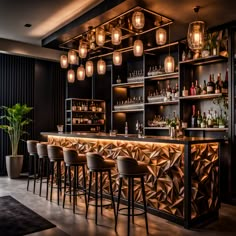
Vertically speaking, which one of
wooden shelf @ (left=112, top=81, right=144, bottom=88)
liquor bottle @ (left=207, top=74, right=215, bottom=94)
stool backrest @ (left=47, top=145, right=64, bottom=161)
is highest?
wooden shelf @ (left=112, top=81, right=144, bottom=88)

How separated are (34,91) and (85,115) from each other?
1616 millimetres

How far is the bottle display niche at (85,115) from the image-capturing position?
7699 millimetres

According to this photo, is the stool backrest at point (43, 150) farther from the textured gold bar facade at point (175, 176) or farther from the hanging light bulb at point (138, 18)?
the hanging light bulb at point (138, 18)

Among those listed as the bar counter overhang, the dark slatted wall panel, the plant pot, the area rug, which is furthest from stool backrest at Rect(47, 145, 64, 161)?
the dark slatted wall panel

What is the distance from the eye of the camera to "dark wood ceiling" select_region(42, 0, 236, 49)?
396 cm

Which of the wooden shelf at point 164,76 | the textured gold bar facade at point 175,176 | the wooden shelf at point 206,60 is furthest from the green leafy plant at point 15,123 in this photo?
the wooden shelf at point 206,60

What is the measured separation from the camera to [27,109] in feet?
22.5

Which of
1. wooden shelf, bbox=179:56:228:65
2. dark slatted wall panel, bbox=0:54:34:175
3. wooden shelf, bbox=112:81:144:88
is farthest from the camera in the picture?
dark slatted wall panel, bbox=0:54:34:175

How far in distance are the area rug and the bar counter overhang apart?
152 centimetres

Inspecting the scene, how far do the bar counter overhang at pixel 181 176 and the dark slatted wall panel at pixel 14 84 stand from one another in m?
4.11

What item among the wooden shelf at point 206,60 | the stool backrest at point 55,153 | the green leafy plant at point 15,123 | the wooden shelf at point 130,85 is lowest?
the stool backrest at point 55,153

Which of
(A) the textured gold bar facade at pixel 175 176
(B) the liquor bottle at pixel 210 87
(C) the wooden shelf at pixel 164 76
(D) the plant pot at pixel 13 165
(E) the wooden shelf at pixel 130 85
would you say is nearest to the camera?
(A) the textured gold bar facade at pixel 175 176

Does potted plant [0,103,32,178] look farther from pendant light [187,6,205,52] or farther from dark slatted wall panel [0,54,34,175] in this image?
pendant light [187,6,205,52]

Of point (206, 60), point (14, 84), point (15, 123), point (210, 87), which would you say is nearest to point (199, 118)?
point (210, 87)
